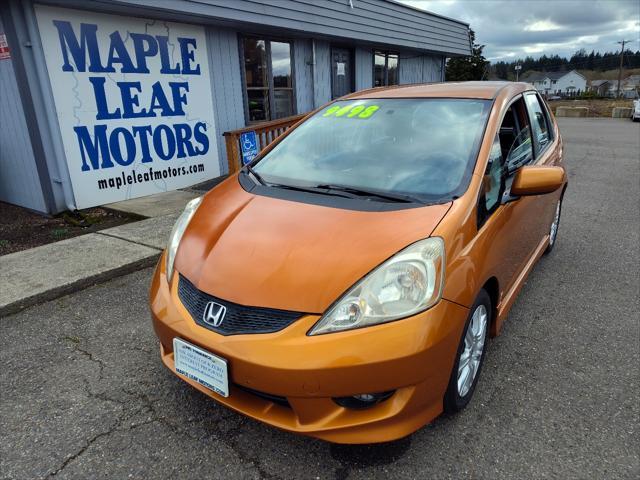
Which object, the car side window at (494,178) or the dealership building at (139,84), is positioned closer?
the car side window at (494,178)

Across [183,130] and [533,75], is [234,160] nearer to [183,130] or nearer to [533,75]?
[183,130]

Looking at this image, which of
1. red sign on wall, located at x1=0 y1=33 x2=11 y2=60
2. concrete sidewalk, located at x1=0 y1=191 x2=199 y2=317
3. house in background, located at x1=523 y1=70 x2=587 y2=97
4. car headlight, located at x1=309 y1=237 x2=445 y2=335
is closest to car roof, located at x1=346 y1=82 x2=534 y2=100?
car headlight, located at x1=309 y1=237 x2=445 y2=335

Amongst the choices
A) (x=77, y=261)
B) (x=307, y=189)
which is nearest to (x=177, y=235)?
(x=307, y=189)

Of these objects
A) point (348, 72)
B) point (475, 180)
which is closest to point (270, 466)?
point (475, 180)

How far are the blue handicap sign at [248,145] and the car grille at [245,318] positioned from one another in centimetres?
473

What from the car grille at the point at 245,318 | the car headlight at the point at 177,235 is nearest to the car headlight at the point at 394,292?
the car grille at the point at 245,318

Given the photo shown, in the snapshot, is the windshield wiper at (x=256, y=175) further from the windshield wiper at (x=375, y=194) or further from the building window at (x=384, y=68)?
the building window at (x=384, y=68)

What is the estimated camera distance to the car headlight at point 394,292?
69.2 inches

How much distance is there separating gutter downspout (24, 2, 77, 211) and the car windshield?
12.2ft

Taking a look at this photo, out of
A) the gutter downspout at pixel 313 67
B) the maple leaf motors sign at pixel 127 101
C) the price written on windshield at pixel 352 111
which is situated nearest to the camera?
the price written on windshield at pixel 352 111

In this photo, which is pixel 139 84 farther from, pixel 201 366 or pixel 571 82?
pixel 571 82

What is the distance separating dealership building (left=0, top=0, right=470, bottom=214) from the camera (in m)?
5.27

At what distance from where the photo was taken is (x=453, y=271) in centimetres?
191

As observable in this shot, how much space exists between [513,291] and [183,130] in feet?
18.3
